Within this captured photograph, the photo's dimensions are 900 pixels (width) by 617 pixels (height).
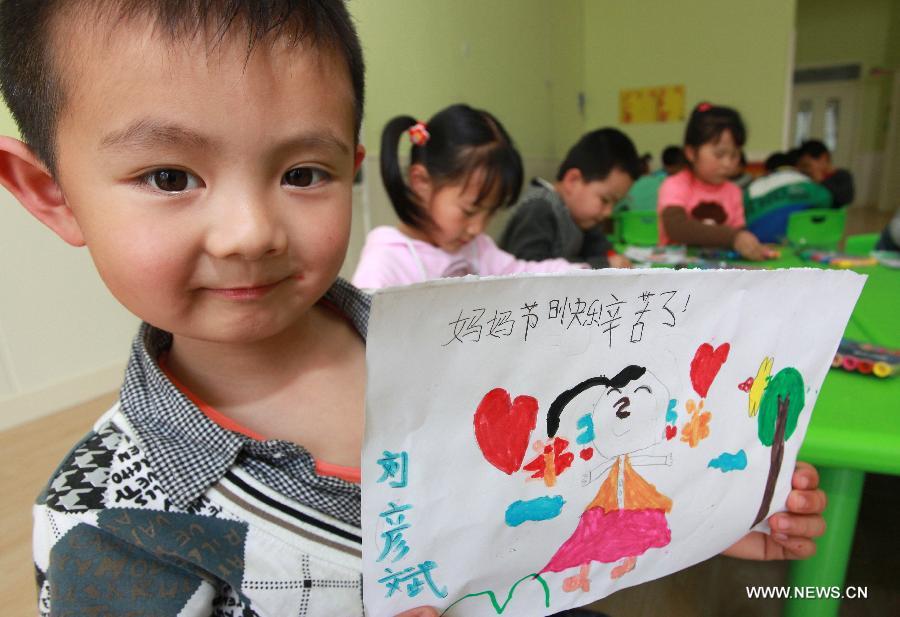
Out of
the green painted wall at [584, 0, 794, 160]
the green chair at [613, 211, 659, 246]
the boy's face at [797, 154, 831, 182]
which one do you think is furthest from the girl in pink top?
the green painted wall at [584, 0, 794, 160]

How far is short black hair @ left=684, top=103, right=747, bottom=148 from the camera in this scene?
1844 millimetres

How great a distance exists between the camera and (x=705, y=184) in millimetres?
1961

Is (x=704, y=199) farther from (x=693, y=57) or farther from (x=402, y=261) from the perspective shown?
(x=693, y=57)

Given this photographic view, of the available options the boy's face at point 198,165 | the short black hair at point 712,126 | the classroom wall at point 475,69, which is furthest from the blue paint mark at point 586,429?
the short black hair at point 712,126

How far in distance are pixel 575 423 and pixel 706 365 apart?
111 mm

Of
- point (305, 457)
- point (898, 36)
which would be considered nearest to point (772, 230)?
point (305, 457)

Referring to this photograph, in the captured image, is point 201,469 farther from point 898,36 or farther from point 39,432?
point 898,36

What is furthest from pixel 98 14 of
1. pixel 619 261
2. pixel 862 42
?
pixel 862 42

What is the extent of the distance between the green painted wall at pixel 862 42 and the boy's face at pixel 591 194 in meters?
6.96

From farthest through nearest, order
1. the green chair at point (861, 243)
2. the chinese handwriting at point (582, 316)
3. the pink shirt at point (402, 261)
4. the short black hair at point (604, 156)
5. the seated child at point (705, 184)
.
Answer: the seated child at point (705, 184) < the short black hair at point (604, 156) < the green chair at point (861, 243) < the pink shirt at point (402, 261) < the chinese handwriting at point (582, 316)

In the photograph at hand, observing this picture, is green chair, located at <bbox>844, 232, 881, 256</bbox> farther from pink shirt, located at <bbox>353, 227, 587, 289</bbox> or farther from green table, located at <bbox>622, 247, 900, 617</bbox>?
green table, located at <bbox>622, 247, 900, 617</bbox>

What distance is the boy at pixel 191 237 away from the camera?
1.03ft

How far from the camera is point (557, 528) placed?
37 cm

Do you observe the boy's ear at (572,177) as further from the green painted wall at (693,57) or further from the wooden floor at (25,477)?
the green painted wall at (693,57)
